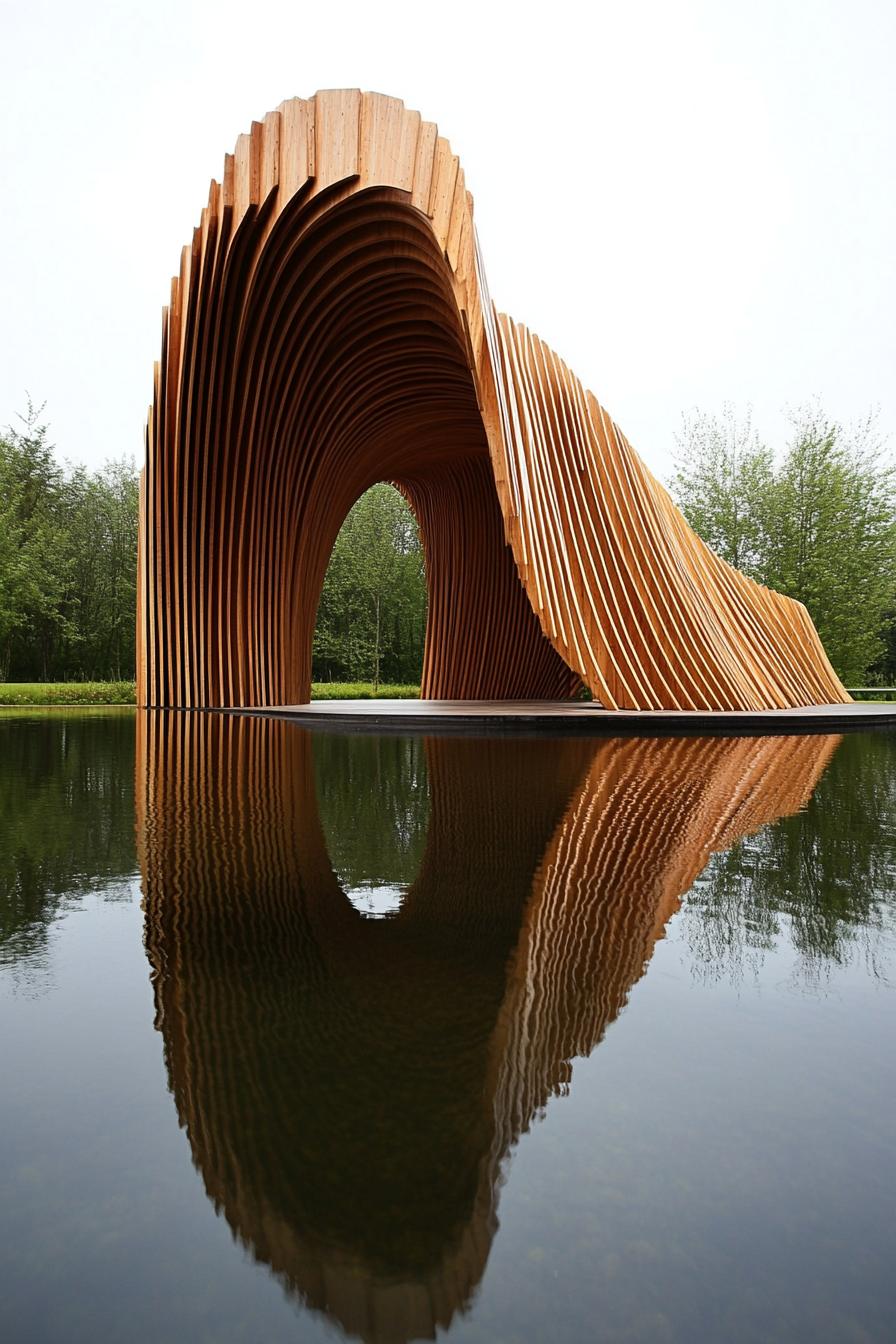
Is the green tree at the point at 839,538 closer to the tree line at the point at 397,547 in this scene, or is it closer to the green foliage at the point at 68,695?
the tree line at the point at 397,547

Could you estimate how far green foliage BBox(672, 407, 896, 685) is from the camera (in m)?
24.0

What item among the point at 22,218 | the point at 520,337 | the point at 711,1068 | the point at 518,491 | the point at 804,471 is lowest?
the point at 711,1068

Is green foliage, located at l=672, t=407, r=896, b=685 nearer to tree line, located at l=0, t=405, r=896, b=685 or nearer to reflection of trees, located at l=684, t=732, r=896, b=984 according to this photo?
tree line, located at l=0, t=405, r=896, b=685

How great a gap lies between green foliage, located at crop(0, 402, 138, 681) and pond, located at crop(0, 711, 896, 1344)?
1132 inches

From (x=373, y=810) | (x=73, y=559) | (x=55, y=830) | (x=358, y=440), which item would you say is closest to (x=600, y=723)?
(x=373, y=810)

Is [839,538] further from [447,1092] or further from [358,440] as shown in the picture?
[447,1092]

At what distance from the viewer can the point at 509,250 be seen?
94.4 metres

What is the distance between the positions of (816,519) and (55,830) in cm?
2522

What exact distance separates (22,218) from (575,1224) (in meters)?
98.0

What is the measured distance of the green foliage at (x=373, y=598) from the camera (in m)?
33.0

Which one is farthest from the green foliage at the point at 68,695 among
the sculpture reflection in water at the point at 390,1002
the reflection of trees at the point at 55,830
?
the sculpture reflection in water at the point at 390,1002

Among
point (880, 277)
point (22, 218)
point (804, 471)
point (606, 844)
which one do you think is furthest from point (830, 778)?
point (22, 218)

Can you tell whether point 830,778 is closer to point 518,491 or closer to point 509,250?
point 518,491

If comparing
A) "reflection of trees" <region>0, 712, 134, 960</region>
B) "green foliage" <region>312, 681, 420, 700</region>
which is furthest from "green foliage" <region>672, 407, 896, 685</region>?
"reflection of trees" <region>0, 712, 134, 960</region>
